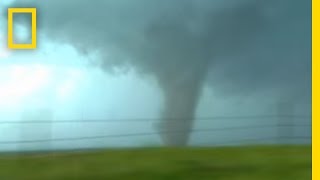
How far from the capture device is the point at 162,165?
5980mm

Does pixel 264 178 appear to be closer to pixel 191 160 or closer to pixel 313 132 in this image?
pixel 191 160

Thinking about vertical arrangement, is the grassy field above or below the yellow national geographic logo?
below

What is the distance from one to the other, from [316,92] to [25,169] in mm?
3602

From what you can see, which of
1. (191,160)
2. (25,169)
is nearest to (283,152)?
(191,160)

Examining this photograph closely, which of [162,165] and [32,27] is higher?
[32,27]

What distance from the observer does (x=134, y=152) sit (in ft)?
20.6

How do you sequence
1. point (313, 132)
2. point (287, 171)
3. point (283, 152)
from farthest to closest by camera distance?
1. point (283, 152)
2. point (287, 171)
3. point (313, 132)

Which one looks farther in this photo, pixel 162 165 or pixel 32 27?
pixel 162 165

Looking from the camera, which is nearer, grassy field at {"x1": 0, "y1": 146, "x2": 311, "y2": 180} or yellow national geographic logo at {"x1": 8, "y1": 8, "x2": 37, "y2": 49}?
yellow national geographic logo at {"x1": 8, "y1": 8, "x2": 37, "y2": 49}

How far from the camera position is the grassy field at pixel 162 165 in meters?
5.78

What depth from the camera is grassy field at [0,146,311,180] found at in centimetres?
578

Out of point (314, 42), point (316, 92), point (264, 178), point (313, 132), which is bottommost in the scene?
point (264, 178)

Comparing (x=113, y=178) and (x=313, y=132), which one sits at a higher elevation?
(x=313, y=132)

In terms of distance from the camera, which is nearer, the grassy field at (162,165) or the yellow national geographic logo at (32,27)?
the yellow national geographic logo at (32,27)
